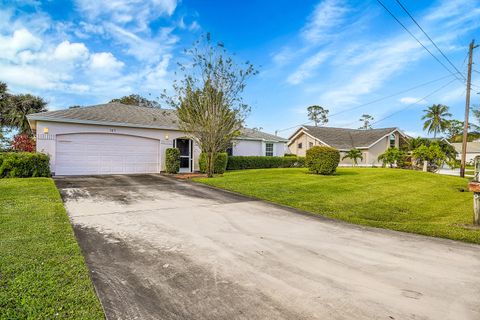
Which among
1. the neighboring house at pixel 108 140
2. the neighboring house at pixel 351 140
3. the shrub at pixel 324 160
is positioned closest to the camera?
the neighboring house at pixel 108 140

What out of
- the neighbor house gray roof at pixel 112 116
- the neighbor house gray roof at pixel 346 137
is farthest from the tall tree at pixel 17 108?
the neighbor house gray roof at pixel 346 137

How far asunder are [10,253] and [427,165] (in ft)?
86.9

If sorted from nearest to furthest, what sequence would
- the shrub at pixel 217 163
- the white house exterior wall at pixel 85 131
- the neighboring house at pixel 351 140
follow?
the white house exterior wall at pixel 85 131
the shrub at pixel 217 163
the neighboring house at pixel 351 140

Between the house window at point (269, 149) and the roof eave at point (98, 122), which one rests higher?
the roof eave at point (98, 122)

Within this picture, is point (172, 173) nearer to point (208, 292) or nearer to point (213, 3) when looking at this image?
point (213, 3)

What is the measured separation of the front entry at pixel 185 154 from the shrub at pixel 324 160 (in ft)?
24.5

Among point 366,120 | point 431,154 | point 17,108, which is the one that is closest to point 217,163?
point 431,154

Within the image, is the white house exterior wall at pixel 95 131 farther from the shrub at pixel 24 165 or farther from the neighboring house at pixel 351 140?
the neighboring house at pixel 351 140

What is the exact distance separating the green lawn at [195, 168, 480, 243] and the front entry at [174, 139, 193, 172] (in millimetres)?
4751

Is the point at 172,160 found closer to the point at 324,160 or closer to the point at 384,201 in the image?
the point at 324,160

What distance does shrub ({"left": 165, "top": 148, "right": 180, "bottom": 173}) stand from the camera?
15344 mm

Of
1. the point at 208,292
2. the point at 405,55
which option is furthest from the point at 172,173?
the point at 405,55

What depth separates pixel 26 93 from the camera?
1038 inches

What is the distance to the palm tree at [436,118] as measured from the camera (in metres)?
45.9
